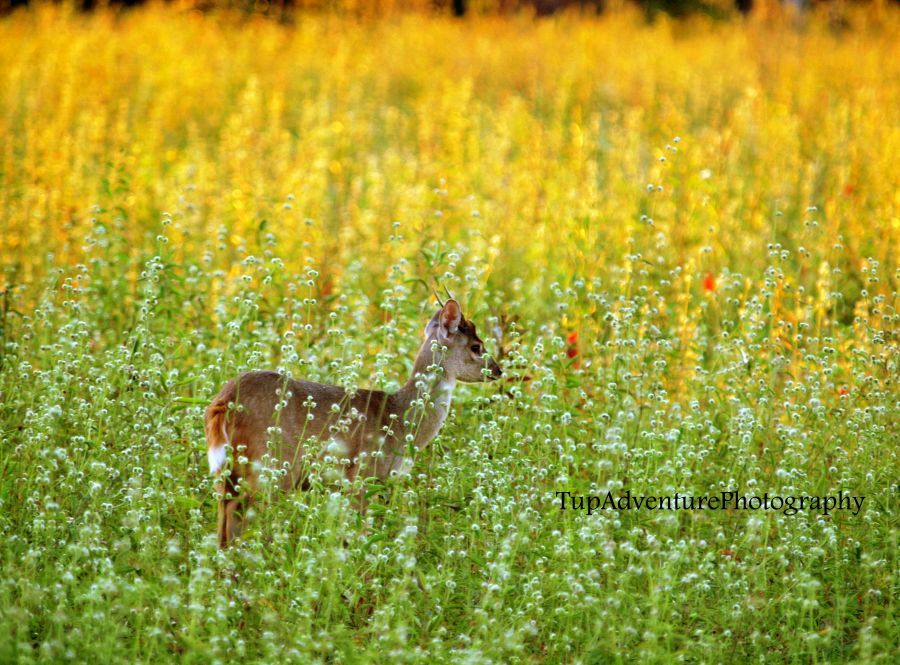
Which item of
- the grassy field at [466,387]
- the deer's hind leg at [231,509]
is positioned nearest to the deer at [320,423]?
the deer's hind leg at [231,509]

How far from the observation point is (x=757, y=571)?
4.13 meters

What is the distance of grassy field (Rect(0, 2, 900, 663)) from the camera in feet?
12.7

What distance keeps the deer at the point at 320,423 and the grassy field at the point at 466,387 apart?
0.13 metres

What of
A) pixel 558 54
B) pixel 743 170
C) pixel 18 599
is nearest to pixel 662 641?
pixel 18 599

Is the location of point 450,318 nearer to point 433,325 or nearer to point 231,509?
point 433,325

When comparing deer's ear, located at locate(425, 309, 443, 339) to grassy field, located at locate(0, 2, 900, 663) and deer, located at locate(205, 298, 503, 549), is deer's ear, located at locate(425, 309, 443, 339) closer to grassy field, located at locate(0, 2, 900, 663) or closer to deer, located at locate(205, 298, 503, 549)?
Answer: deer, located at locate(205, 298, 503, 549)

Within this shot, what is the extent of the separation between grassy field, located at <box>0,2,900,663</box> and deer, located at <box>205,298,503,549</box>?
0.13 meters

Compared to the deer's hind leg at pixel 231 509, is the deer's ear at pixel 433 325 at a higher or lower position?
higher

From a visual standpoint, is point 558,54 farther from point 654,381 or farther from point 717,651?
point 717,651

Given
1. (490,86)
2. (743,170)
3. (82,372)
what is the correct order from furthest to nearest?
(490,86), (743,170), (82,372)

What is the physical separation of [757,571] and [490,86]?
30.5ft

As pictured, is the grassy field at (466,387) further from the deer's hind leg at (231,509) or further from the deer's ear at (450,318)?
the deer's ear at (450,318)

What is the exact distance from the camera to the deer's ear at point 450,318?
196 inches

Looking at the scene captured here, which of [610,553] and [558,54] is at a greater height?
[558,54]
